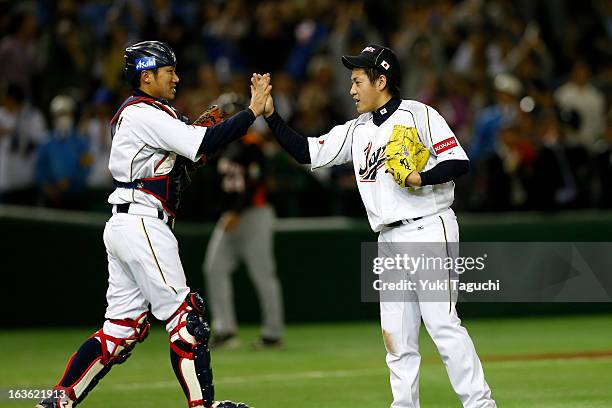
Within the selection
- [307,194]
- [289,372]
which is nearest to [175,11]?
[307,194]

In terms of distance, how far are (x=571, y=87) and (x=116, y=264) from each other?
1011 centimetres

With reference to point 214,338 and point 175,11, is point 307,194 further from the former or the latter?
point 175,11

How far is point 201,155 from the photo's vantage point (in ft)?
23.0

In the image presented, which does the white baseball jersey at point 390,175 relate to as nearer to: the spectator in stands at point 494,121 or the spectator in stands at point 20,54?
the spectator in stands at point 494,121

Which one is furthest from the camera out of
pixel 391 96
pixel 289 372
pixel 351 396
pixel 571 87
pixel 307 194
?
pixel 571 87

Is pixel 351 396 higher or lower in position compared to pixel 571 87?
lower

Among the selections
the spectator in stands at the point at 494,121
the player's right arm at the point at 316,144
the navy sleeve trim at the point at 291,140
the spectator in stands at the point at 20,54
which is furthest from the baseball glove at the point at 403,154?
the spectator in stands at the point at 20,54

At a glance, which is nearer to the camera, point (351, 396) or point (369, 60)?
point (369, 60)

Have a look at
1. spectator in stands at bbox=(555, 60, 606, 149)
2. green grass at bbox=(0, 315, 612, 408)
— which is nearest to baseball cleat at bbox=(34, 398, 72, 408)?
green grass at bbox=(0, 315, 612, 408)

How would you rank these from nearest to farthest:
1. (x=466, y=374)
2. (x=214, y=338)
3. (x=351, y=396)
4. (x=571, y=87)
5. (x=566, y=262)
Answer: (x=466, y=374) → (x=351, y=396) → (x=214, y=338) → (x=566, y=262) → (x=571, y=87)

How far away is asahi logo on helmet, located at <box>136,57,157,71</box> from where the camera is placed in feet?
23.7

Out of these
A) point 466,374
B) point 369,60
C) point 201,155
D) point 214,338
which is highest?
point 369,60

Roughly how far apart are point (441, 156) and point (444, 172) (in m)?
0.13

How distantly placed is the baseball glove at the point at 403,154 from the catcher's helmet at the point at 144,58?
60.6 inches
